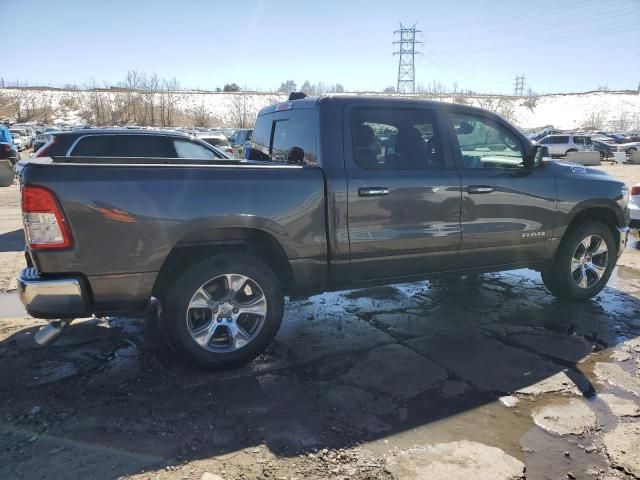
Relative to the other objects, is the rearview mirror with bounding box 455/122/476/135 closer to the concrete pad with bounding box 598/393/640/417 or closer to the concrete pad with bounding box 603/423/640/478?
the concrete pad with bounding box 598/393/640/417

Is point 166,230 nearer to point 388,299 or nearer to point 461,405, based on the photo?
point 461,405

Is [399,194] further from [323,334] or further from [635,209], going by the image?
[635,209]

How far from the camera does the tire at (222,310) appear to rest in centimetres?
351

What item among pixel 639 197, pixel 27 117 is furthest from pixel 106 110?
pixel 639 197

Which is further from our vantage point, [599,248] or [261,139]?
[599,248]

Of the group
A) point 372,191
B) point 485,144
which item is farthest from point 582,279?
point 372,191

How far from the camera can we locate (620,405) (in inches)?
132

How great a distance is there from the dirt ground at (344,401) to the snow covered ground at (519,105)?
74.8m

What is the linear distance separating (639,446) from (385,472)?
5.05 feet

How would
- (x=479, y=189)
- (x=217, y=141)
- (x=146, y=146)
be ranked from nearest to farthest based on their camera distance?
1. (x=479, y=189)
2. (x=146, y=146)
3. (x=217, y=141)

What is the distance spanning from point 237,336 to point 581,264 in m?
3.82

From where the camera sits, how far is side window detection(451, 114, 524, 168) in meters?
4.54

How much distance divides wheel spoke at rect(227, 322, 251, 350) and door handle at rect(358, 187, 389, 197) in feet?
4.54

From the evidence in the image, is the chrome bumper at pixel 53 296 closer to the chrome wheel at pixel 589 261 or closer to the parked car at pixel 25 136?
the chrome wheel at pixel 589 261
